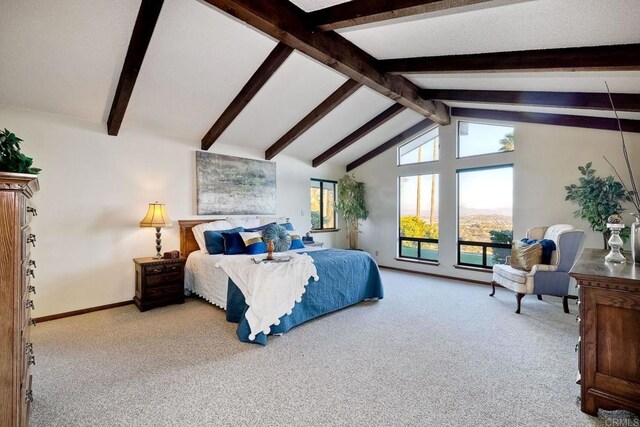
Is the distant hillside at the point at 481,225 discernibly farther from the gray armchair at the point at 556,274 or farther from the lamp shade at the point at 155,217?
A: the lamp shade at the point at 155,217

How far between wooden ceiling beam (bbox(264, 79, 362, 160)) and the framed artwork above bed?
1.28 ft

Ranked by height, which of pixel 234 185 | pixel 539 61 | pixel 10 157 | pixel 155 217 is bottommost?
pixel 155 217

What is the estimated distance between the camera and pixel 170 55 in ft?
10.4

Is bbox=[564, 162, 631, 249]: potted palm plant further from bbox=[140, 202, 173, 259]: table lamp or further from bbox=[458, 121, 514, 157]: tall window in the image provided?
bbox=[140, 202, 173, 259]: table lamp

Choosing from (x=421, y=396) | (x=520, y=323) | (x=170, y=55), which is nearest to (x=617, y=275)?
(x=421, y=396)

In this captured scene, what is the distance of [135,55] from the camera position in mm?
2918

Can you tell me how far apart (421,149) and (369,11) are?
4.28m

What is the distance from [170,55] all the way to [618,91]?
4.83m

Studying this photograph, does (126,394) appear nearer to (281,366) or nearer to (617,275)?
(281,366)

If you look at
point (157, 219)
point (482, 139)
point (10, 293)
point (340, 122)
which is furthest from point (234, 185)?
point (482, 139)

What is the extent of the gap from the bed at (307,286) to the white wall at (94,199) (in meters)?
0.64

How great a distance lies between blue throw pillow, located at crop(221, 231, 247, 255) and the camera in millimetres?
4320

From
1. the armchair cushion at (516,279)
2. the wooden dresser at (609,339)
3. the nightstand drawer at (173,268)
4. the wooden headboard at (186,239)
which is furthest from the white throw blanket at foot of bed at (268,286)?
the armchair cushion at (516,279)

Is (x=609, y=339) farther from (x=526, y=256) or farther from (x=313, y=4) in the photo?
(x=313, y=4)
